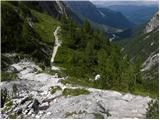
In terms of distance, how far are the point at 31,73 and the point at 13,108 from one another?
91.7ft

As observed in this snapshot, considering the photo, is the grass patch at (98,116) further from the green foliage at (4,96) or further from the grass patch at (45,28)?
the grass patch at (45,28)

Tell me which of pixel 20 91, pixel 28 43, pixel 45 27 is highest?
pixel 20 91

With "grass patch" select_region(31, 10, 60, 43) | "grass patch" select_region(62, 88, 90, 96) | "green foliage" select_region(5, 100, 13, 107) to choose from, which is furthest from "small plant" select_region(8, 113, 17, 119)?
"grass patch" select_region(31, 10, 60, 43)

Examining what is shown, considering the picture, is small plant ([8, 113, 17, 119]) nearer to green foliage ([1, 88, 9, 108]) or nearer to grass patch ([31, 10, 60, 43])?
green foliage ([1, 88, 9, 108])

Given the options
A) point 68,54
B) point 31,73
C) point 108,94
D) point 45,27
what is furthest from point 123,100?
point 45,27

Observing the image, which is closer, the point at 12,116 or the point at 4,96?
the point at 12,116

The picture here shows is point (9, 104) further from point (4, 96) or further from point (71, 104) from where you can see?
point (71, 104)

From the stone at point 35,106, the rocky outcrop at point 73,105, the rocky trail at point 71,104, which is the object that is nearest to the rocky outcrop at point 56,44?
the rocky trail at point 71,104

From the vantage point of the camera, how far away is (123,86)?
60.0 meters

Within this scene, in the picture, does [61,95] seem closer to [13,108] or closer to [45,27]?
[13,108]

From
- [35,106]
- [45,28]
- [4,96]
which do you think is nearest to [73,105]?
[35,106]

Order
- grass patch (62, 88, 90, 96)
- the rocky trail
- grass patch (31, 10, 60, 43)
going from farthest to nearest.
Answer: grass patch (31, 10, 60, 43)
grass patch (62, 88, 90, 96)
the rocky trail

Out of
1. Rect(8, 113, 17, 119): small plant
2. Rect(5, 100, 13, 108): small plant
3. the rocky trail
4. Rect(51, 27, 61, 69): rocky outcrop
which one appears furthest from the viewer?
Rect(51, 27, 61, 69): rocky outcrop

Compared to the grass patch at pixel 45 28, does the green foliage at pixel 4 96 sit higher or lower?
higher
